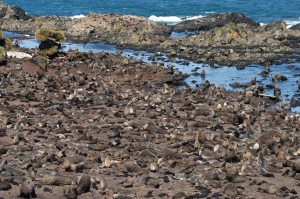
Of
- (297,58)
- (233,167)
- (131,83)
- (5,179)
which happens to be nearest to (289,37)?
(297,58)

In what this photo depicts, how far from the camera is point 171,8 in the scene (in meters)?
83.1

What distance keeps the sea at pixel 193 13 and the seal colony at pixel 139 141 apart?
14.6 feet

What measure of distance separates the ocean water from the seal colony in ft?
139

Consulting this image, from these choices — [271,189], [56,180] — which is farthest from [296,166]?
[56,180]

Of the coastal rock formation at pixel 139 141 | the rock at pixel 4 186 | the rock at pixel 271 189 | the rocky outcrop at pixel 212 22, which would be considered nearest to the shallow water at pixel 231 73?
the coastal rock formation at pixel 139 141

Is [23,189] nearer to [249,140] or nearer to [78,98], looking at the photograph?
[249,140]

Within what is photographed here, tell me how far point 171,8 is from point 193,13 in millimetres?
7393

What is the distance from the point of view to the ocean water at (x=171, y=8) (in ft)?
231

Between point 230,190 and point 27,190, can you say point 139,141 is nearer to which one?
point 230,190

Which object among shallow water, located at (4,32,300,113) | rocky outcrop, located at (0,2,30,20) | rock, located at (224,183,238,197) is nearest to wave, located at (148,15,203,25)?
rocky outcrop, located at (0,2,30,20)

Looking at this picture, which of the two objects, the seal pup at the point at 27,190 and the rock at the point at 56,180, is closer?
the seal pup at the point at 27,190

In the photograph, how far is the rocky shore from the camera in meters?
36.3

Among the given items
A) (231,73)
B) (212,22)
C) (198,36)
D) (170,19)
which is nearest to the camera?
(231,73)

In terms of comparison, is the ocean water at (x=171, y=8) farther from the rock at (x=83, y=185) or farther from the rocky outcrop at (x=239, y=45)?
the rock at (x=83, y=185)
